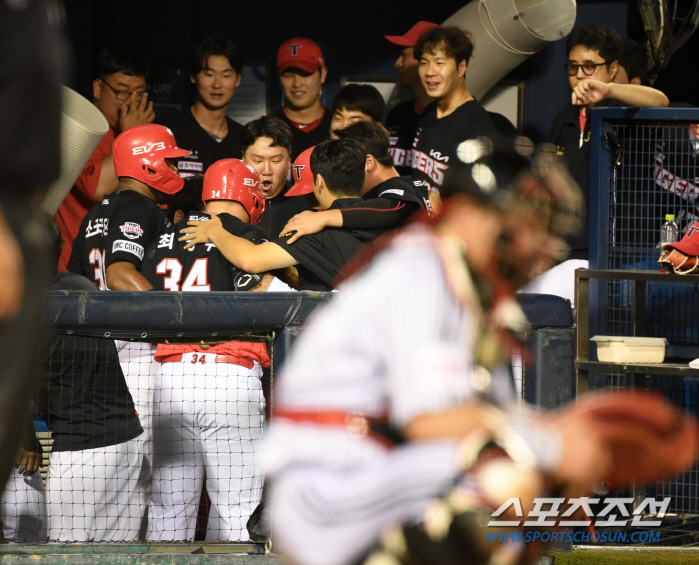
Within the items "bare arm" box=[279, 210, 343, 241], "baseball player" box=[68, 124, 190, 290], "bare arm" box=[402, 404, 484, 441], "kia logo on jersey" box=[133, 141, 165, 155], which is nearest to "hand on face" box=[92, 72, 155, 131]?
"baseball player" box=[68, 124, 190, 290]

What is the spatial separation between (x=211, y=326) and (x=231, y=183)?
4.03 feet

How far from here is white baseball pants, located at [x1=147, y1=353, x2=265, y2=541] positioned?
157 inches

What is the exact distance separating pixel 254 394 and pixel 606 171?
6.98ft

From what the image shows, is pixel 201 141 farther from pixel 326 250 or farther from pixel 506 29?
pixel 506 29

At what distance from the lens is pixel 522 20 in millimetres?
6418

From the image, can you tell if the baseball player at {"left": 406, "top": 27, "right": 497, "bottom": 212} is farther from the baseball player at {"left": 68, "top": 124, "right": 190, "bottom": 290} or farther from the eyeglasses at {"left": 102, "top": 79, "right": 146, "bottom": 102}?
the eyeglasses at {"left": 102, "top": 79, "right": 146, "bottom": 102}

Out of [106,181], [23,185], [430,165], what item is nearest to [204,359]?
[106,181]

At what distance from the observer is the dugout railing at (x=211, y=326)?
3.68m

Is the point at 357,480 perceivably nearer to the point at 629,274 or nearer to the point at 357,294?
the point at 357,294

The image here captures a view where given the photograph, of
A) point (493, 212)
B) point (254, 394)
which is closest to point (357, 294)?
point (493, 212)

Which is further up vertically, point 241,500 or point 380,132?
point 380,132

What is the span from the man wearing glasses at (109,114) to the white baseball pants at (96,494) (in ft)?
5.90

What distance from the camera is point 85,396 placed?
4.07 m

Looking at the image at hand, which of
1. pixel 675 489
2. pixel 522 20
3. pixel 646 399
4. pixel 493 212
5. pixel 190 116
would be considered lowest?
pixel 675 489
